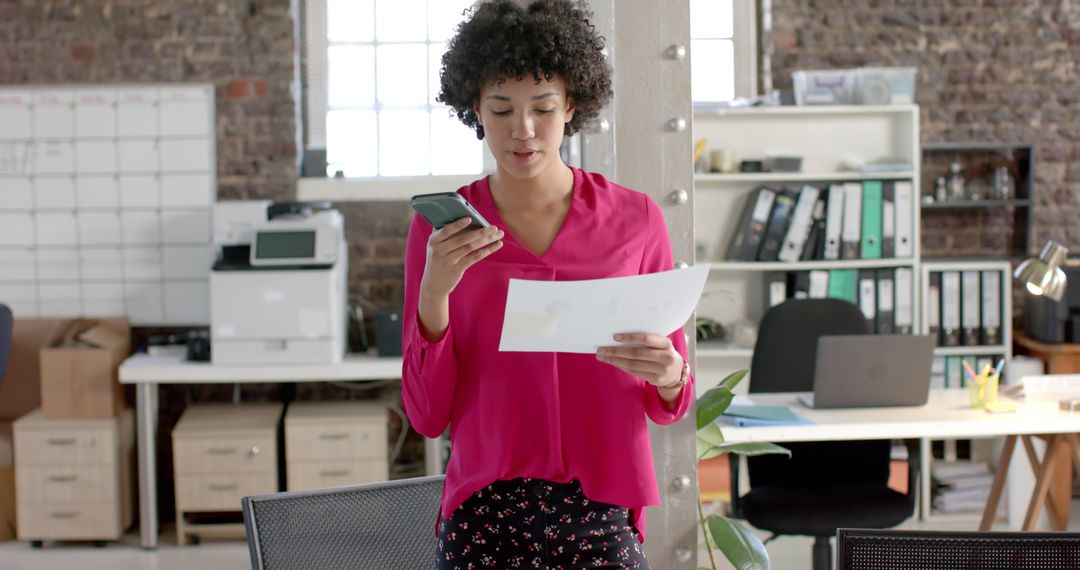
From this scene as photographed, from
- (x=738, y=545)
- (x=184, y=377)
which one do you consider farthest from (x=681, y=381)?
(x=184, y=377)

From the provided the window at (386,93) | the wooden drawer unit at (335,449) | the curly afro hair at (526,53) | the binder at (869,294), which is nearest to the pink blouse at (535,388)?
the curly afro hair at (526,53)

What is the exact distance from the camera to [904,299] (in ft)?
15.1

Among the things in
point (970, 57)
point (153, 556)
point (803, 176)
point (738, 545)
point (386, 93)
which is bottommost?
point (153, 556)

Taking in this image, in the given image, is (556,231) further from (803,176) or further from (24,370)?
(24,370)

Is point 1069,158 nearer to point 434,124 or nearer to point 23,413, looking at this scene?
point 434,124

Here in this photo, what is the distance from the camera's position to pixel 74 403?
14.1ft

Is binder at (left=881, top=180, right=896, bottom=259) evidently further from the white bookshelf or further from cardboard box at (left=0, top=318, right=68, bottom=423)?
cardboard box at (left=0, top=318, right=68, bottom=423)

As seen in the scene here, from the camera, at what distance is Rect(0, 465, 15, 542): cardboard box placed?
171 inches

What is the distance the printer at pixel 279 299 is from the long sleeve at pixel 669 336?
2.94 m

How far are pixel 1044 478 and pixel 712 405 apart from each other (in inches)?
65.3

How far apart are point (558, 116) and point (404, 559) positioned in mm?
777

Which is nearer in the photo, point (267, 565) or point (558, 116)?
point (558, 116)

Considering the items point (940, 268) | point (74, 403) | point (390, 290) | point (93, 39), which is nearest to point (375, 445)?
point (390, 290)

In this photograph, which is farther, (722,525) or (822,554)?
(822,554)
